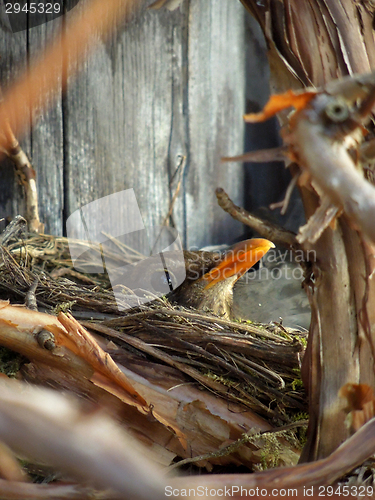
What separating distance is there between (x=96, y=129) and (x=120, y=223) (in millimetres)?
545

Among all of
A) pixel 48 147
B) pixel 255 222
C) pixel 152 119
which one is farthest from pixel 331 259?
pixel 152 119

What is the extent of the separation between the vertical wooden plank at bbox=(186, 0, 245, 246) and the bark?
182 cm

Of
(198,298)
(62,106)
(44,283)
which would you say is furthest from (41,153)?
(198,298)

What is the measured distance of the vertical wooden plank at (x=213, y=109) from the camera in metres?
2.71

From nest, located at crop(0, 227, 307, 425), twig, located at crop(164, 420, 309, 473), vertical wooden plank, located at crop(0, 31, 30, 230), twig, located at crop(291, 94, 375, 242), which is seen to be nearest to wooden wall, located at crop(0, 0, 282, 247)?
vertical wooden plank, located at crop(0, 31, 30, 230)

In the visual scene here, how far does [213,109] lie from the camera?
2830 mm

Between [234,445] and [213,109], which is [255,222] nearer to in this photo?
[234,445]

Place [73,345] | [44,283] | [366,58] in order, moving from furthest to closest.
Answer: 1. [44,283]
2. [73,345]
3. [366,58]

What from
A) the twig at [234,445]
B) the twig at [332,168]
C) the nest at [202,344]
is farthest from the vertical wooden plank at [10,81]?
the twig at [332,168]

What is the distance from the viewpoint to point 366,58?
937 mm

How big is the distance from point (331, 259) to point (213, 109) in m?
2.14

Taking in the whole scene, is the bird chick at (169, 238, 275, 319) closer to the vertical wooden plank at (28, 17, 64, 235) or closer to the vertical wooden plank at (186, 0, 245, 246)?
the vertical wooden plank at (186, 0, 245, 246)

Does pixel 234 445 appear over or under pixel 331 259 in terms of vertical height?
under

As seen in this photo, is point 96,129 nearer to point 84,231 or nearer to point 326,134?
point 84,231
